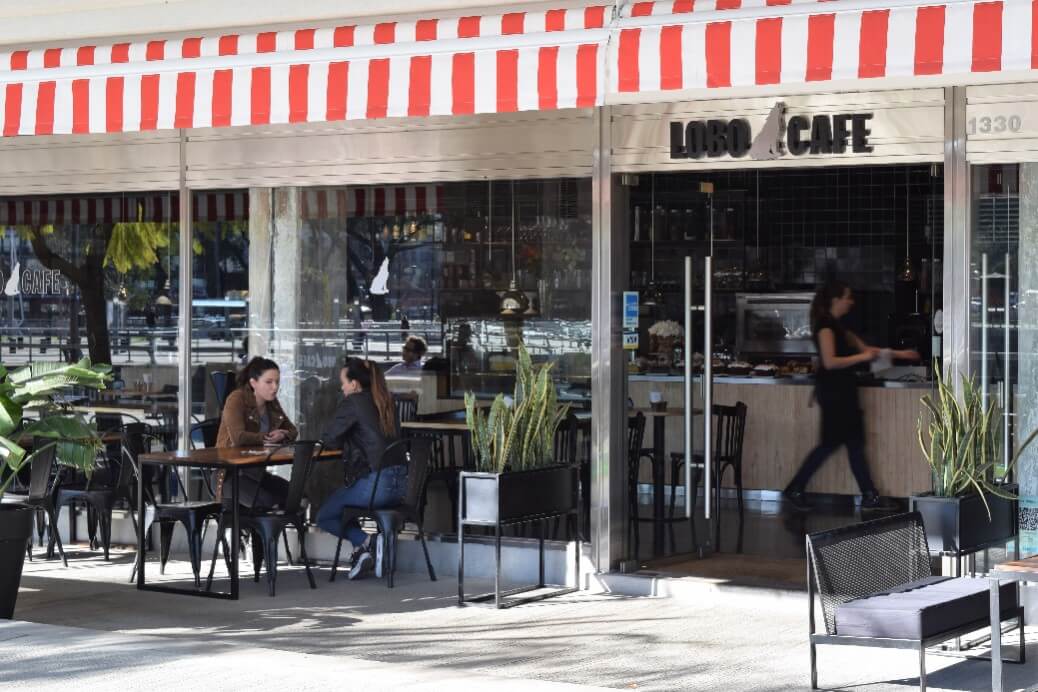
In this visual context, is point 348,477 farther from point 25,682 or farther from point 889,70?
point 889,70

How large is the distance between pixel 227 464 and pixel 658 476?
3521 millimetres

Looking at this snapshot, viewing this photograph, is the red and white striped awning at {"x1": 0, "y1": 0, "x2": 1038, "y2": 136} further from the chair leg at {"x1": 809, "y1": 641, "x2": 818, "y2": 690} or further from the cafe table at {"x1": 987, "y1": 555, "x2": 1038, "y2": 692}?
the chair leg at {"x1": 809, "y1": 641, "x2": 818, "y2": 690}

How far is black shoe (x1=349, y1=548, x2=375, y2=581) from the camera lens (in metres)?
10.1

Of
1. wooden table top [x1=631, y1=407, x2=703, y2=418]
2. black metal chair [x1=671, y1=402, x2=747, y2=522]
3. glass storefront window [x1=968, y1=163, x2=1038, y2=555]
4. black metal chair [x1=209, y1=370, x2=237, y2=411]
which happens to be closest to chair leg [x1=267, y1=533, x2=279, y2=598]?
black metal chair [x1=209, y1=370, x2=237, y2=411]

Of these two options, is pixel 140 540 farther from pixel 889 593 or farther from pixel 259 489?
pixel 889 593

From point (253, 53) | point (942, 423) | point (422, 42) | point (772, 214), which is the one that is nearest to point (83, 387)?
point (253, 53)

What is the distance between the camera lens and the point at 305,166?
10977 millimetres

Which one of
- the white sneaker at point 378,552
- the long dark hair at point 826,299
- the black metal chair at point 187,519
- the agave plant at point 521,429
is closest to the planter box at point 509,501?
the agave plant at point 521,429

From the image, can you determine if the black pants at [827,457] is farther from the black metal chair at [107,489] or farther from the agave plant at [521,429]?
the black metal chair at [107,489]

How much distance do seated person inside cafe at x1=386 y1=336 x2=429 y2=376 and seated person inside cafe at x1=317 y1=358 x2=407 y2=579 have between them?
609mm

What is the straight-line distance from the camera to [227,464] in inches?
364

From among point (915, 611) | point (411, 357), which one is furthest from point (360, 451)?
point (915, 611)

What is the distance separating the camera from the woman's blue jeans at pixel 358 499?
9.98 metres

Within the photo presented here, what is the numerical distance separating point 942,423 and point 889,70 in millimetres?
1799
